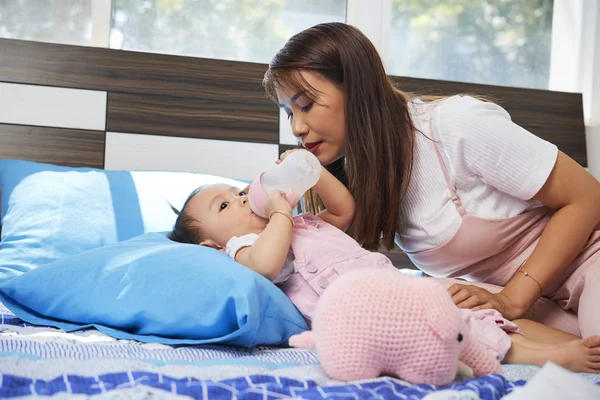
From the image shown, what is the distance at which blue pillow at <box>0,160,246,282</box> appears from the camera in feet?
5.57

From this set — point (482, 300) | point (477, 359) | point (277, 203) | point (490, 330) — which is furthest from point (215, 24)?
point (477, 359)

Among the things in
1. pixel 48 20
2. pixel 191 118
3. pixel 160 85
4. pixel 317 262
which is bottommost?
pixel 317 262

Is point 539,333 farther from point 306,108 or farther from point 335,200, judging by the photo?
point 306,108

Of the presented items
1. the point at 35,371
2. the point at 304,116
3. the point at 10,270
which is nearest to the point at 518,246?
the point at 304,116

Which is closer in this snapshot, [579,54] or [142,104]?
[142,104]

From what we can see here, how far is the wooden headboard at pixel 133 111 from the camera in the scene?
2.21 m

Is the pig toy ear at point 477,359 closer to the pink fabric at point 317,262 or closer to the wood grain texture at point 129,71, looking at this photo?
the pink fabric at point 317,262

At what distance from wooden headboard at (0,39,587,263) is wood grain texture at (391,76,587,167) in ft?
2.50

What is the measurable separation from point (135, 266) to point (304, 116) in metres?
0.50

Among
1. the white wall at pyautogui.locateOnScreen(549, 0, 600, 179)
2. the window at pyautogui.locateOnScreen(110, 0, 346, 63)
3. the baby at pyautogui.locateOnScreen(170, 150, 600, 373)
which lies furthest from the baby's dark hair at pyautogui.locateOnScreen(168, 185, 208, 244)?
the white wall at pyautogui.locateOnScreen(549, 0, 600, 179)

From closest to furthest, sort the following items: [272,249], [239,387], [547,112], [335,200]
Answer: [239,387] < [272,249] < [335,200] < [547,112]

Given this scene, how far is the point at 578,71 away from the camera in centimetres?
287

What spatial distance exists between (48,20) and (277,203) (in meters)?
1.46

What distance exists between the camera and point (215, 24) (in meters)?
2.55
